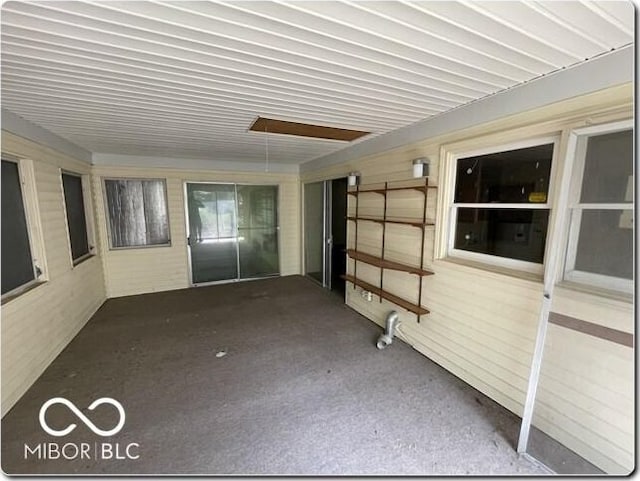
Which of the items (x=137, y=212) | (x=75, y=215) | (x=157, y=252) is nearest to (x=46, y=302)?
(x=75, y=215)

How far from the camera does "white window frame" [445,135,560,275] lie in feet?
6.47

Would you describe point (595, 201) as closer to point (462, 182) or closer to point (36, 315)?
point (462, 182)

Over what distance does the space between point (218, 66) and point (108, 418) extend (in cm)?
261

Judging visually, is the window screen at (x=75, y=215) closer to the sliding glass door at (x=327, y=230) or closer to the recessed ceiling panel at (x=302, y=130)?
the recessed ceiling panel at (x=302, y=130)

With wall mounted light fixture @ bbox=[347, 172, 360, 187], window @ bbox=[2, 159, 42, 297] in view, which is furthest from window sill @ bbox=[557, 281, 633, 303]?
window @ bbox=[2, 159, 42, 297]

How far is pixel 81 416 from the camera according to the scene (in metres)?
2.12

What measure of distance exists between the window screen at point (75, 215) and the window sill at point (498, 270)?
4554 mm

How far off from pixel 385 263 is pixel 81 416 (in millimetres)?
3075

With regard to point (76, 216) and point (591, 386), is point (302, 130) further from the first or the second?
point (76, 216)

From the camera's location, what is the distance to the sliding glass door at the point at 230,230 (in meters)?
5.35

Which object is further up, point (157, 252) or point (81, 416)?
point (157, 252)

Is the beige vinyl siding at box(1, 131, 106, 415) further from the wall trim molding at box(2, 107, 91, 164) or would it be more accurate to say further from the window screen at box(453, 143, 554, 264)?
the window screen at box(453, 143, 554, 264)

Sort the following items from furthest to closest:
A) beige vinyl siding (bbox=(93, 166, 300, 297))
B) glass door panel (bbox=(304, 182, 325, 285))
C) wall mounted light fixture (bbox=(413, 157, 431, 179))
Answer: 1. glass door panel (bbox=(304, 182, 325, 285))
2. beige vinyl siding (bbox=(93, 166, 300, 297))
3. wall mounted light fixture (bbox=(413, 157, 431, 179))

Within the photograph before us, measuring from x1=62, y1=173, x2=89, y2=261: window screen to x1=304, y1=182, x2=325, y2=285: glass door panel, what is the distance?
12.2ft
